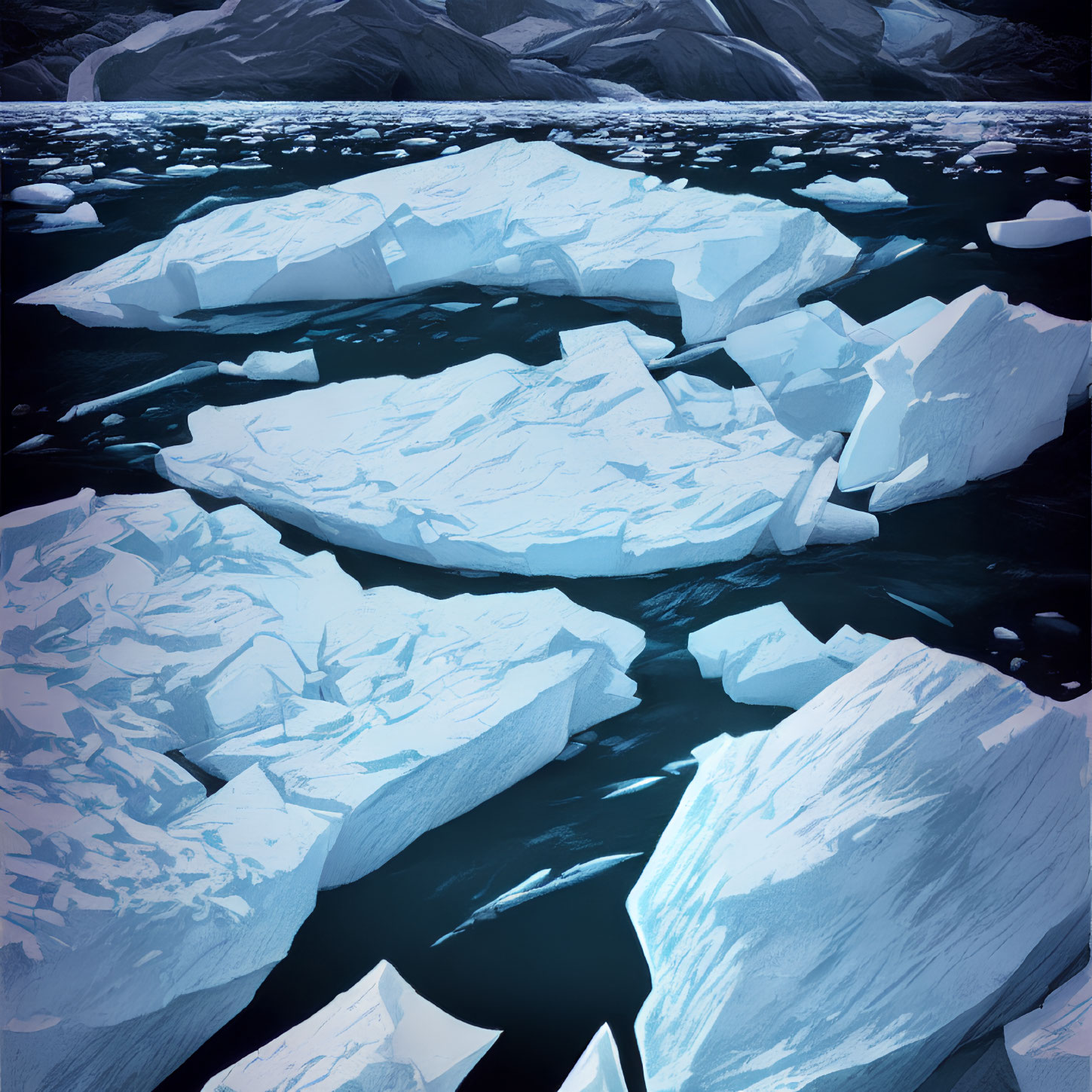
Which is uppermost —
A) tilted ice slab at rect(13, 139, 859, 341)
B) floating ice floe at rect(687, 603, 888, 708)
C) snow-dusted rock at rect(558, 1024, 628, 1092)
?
tilted ice slab at rect(13, 139, 859, 341)

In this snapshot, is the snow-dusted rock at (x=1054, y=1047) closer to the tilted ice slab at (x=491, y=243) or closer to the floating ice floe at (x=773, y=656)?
the floating ice floe at (x=773, y=656)

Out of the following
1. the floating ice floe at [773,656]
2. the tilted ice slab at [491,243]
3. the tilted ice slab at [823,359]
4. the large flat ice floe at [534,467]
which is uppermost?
the tilted ice slab at [491,243]

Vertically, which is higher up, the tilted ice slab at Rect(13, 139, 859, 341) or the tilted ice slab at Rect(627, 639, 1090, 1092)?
the tilted ice slab at Rect(13, 139, 859, 341)

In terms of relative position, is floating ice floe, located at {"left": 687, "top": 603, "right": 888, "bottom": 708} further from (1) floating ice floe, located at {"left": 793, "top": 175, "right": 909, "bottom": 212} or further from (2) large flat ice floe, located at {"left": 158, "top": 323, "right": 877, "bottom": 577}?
(1) floating ice floe, located at {"left": 793, "top": 175, "right": 909, "bottom": 212}

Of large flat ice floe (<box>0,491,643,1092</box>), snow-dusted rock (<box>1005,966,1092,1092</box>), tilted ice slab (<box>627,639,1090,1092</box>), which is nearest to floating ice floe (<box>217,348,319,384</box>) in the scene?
large flat ice floe (<box>0,491,643,1092</box>)

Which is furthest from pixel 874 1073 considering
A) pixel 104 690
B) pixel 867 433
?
pixel 104 690

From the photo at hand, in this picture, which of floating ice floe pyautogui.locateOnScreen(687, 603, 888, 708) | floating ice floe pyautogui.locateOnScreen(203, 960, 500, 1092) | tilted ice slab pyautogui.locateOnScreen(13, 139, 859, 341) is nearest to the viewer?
floating ice floe pyautogui.locateOnScreen(203, 960, 500, 1092)

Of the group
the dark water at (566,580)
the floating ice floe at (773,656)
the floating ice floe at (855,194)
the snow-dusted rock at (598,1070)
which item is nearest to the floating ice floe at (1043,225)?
the dark water at (566,580)
